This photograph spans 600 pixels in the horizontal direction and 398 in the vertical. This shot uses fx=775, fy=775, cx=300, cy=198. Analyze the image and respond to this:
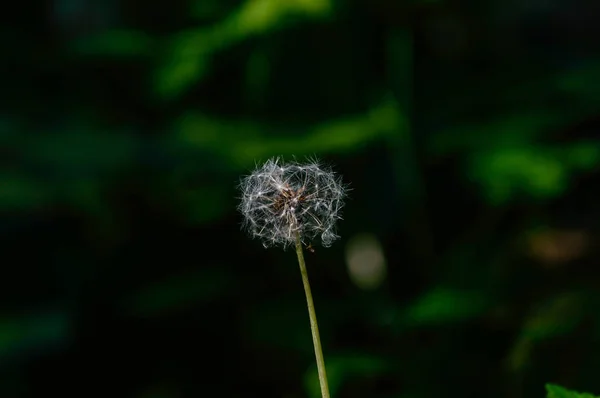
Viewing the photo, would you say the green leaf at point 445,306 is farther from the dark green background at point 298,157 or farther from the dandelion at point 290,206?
the dandelion at point 290,206

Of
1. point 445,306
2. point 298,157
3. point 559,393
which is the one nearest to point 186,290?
point 298,157

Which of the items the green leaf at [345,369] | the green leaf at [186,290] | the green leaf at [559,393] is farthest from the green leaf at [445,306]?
the green leaf at [559,393]

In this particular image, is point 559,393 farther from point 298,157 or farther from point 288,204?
point 298,157

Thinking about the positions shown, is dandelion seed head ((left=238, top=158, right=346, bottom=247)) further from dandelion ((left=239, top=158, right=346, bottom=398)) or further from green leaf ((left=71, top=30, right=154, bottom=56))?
green leaf ((left=71, top=30, right=154, bottom=56))

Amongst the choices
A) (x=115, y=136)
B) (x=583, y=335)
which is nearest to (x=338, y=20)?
(x=115, y=136)

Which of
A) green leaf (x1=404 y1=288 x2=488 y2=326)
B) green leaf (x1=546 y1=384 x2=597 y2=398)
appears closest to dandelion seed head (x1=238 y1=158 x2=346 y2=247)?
green leaf (x1=546 y1=384 x2=597 y2=398)
